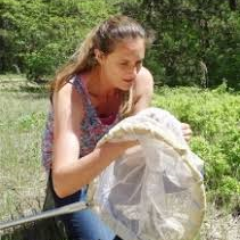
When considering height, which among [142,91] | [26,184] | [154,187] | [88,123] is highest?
[142,91]

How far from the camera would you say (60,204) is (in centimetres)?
279

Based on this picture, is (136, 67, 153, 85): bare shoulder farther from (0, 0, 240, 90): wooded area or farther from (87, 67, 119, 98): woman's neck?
(0, 0, 240, 90): wooded area

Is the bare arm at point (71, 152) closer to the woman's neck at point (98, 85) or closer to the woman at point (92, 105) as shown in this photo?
the woman at point (92, 105)

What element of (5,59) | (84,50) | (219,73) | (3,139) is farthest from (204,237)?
(5,59)

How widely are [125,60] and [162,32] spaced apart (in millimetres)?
20020

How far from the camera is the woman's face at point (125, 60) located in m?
2.38

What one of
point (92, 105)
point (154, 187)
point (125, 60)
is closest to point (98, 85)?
point (92, 105)

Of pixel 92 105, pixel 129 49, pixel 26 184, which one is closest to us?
pixel 129 49

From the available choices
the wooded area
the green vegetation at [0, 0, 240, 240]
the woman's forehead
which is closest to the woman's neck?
the woman's forehead

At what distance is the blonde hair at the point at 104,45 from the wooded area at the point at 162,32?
56.5ft

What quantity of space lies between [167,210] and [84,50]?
762 millimetres

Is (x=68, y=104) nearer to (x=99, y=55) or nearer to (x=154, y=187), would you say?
(x=99, y=55)

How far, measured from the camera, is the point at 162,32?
872 inches

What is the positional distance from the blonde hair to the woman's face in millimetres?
22
